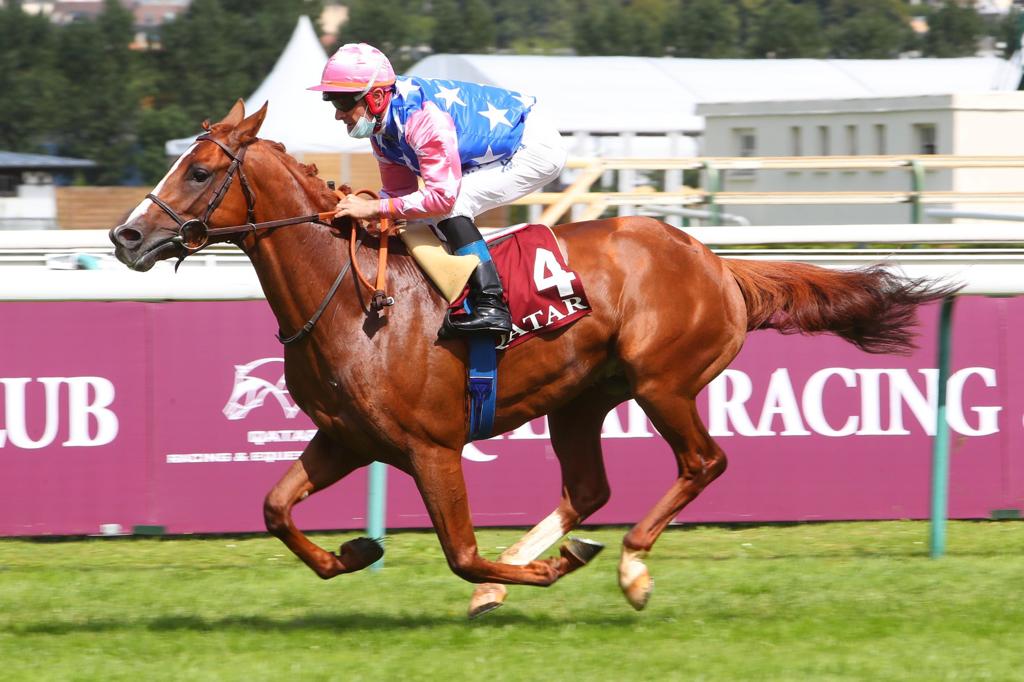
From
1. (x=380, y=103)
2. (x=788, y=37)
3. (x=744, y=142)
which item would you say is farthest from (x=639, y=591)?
(x=788, y=37)

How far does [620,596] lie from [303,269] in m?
1.71

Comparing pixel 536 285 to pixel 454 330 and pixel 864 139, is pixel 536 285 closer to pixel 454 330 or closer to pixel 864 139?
pixel 454 330

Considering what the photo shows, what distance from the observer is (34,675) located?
4559mm

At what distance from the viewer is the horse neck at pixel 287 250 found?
5.04 meters

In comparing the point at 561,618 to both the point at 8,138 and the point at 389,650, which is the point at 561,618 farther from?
the point at 8,138

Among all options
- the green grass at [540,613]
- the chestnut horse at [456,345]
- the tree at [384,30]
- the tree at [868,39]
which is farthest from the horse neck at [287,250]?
the tree at [868,39]

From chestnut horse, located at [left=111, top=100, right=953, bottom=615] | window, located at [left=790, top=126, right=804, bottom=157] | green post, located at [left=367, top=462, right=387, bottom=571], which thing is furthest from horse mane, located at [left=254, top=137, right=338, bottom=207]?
window, located at [left=790, top=126, right=804, bottom=157]

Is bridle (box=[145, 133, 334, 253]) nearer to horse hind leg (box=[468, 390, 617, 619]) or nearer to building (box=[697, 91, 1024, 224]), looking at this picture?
horse hind leg (box=[468, 390, 617, 619])

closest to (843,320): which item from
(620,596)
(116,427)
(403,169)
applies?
(620,596)

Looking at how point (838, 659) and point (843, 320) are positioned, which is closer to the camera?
point (838, 659)

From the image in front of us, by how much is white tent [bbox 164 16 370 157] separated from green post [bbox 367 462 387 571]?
13.8 meters

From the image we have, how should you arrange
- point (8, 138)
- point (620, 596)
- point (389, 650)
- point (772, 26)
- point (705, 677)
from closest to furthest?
1. point (705, 677)
2. point (389, 650)
3. point (620, 596)
4. point (8, 138)
5. point (772, 26)

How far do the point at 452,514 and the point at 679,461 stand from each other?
0.96 m

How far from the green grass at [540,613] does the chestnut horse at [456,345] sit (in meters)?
0.24
